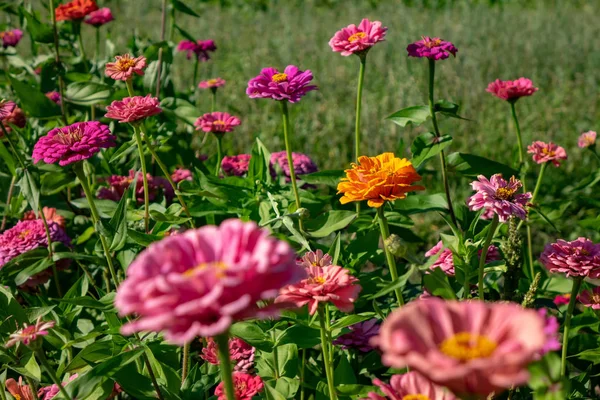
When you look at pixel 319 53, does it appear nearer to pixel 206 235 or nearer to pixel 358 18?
pixel 358 18

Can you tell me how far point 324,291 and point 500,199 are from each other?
1.08 ft

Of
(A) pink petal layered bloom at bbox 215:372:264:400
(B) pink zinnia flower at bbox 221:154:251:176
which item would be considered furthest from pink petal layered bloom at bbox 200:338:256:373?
(B) pink zinnia flower at bbox 221:154:251:176

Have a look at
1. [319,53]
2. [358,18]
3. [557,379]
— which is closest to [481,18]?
[358,18]

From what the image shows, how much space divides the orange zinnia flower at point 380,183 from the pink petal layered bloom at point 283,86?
11.8 inches

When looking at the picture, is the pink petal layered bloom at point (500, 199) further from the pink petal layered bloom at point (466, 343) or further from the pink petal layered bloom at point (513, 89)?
the pink petal layered bloom at point (513, 89)

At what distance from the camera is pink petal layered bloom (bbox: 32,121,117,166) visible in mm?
1183

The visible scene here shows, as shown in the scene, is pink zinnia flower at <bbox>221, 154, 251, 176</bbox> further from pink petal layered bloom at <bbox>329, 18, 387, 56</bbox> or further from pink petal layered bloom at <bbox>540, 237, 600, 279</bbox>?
pink petal layered bloom at <bbox>540, 237, 600, 279</bbox>

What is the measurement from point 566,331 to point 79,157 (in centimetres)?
85

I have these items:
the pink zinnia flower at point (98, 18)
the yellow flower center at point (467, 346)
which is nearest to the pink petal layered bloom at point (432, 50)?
the yellow flower center at point (467, 346)

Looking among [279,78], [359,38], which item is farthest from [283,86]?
[359,38]

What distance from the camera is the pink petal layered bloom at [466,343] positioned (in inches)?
18.1

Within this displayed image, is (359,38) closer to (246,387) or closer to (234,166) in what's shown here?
(234,166)

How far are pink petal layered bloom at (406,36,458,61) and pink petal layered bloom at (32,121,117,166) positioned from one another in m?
0.64

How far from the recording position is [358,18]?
588cm
